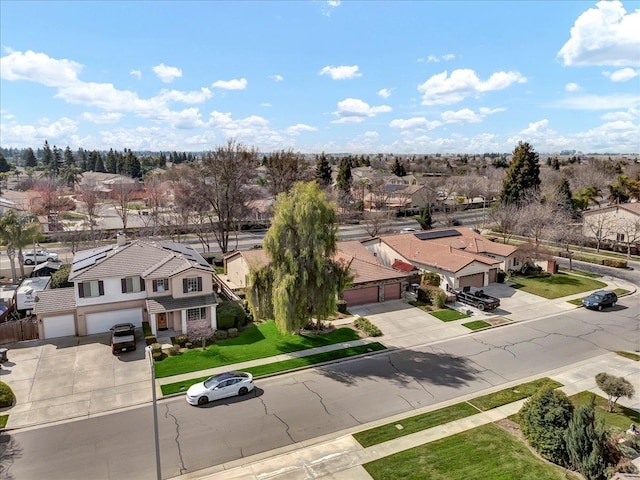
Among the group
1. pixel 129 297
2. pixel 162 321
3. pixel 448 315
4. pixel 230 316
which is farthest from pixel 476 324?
pixel 129 297

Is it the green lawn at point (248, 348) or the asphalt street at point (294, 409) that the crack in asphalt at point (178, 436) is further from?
the green lawn at point (248, 348)

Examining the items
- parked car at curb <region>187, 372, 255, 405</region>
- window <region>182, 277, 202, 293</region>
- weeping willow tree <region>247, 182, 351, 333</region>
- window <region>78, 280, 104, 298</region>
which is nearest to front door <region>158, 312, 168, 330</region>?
window <region>182, 277, 202, 293</region>

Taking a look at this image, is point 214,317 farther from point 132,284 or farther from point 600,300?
point 600,300

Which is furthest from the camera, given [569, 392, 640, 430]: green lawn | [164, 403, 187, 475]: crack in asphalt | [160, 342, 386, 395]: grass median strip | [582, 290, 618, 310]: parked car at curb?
[582, 290, 618, 310]: parked car at curb

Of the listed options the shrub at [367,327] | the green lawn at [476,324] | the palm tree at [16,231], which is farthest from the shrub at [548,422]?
the palm tree at [16,231]

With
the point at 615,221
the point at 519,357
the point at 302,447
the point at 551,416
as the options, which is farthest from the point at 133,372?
the point at 615,221

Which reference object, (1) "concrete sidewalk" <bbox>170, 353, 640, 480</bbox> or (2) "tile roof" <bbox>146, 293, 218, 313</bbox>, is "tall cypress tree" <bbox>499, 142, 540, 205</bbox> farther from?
(2) "tile roof" <bbox>146, 293, 218, 313</bbox>

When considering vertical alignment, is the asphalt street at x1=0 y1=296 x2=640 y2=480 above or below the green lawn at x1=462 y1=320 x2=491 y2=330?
below
